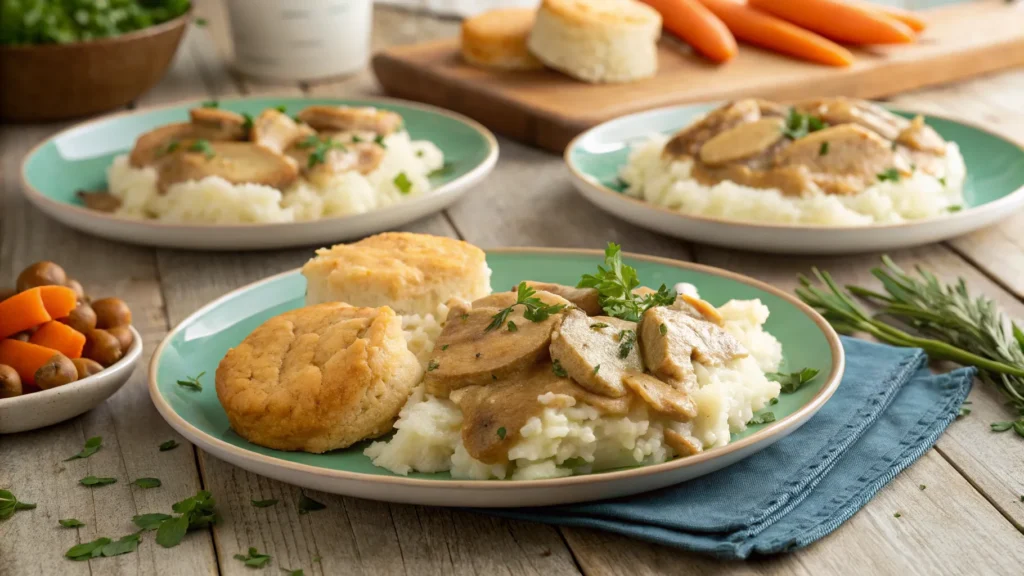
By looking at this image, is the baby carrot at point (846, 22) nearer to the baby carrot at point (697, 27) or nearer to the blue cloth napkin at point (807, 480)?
the baby carrot at point (697, 27)

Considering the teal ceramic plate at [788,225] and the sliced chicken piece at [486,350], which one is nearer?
the sliced chicken piece at [486,350]

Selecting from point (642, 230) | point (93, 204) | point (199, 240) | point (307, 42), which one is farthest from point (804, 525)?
point (307, 42)

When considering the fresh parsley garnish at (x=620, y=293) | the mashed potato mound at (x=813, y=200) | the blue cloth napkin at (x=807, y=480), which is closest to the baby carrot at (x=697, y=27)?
the mashed potato mound at (x=813, y=200)

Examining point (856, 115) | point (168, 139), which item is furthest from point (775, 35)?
point (168, 139)

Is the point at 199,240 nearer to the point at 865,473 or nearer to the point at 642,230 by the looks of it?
the point at 642,230

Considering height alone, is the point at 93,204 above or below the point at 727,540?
below

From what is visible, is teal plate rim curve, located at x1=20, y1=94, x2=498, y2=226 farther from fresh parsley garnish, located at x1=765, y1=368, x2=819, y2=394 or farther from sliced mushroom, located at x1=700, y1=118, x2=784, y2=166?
fresh parsley garnish, located at x1=765, y1=368, x2=819, y2=394
